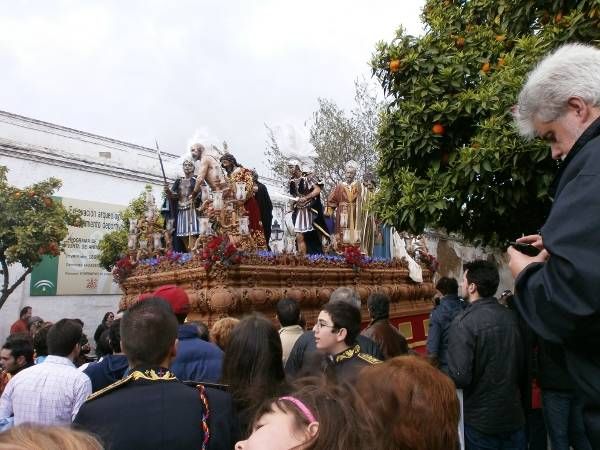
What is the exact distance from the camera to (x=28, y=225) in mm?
12938

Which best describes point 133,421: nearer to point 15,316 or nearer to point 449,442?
point 449,442

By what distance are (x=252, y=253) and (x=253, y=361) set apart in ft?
19.0

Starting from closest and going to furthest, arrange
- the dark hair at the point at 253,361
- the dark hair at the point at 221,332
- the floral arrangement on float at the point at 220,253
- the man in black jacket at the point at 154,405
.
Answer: the man in black jacket at the point at 154,405 → the dark hair at the point at 253,361 → the dark hair at the point at 221,332 → the floral arrangement on float at the point at 220,253

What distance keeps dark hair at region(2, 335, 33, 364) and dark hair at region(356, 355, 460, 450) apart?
12.2 feet

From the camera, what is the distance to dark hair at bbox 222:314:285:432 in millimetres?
2828

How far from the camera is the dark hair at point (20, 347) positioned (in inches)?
185

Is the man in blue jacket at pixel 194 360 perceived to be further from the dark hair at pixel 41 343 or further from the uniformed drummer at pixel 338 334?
the dark hair at pixel 41 343

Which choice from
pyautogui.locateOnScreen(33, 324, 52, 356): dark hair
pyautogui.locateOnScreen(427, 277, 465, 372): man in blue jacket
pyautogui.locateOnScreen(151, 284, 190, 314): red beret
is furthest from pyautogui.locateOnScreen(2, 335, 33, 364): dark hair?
pyautogui.locateOnScreen(427, 277, 465, 372): man in blue jacket

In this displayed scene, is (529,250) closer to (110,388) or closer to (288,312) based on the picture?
(110,388)

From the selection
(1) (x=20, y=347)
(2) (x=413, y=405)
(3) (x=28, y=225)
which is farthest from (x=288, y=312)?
(3) (x=28, y=225)

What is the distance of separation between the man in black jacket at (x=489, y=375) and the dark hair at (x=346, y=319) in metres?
0.80

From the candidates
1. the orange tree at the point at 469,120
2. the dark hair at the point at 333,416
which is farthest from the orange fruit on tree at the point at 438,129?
the dark hair at the point at 333,416

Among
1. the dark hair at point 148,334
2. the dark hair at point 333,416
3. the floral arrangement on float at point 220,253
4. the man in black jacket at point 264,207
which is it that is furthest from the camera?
the man in black jacket at point 264,207

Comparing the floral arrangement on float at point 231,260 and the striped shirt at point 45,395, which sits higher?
the floral arrangement on float at point 231,260
